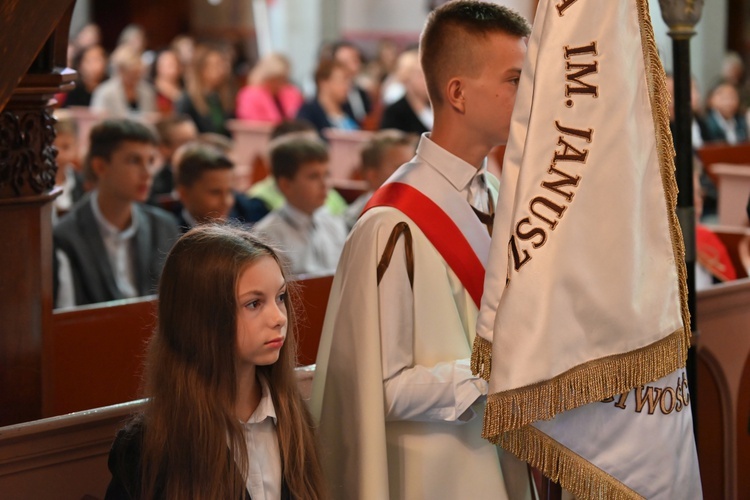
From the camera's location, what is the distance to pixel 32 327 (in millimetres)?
2656

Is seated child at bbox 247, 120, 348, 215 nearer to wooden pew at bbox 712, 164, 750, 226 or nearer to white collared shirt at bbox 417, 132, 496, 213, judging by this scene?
wooden pew at bbox 712, 164, 750, 226

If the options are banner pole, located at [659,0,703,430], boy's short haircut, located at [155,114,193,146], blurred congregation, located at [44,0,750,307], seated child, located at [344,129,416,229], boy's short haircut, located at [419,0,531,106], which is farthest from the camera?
boy's short haircut, located at [155,114,193,146]

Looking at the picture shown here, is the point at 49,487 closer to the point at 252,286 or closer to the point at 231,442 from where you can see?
the point at 231,442

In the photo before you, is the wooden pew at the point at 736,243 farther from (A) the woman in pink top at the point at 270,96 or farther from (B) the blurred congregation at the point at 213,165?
(A) the woman in pink top at the point at 270,96

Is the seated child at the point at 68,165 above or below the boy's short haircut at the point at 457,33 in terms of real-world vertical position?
below

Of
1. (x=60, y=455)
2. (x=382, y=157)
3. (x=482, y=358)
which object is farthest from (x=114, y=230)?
(x=482, y=358)

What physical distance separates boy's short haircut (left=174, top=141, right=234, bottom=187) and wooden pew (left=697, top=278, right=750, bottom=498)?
2585mm

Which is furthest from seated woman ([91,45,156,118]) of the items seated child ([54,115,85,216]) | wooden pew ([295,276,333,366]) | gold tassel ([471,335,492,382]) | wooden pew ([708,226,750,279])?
gold tassel ([471,335,492,382])

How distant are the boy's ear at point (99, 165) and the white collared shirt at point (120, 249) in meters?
0.09

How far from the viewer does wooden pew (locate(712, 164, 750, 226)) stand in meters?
7.32

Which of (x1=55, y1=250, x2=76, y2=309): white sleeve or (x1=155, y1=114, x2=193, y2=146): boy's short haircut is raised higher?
(x1=155, y1=114, x2=193, y2=146): boy's short haircut

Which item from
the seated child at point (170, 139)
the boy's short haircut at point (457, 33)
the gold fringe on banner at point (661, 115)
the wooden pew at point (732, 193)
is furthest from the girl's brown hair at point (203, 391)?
the wooden pew at point (732, 193)

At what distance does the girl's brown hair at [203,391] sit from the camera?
2.12 meters

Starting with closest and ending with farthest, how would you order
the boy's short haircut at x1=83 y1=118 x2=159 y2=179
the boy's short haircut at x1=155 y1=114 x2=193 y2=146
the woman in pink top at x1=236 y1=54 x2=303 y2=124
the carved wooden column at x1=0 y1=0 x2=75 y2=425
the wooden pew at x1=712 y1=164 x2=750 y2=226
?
1. the carved wooden column at x1=0 y1=0 x2=75 y2=425
2. the boy's short haircut at x1=83 y1=118 x2=159 y2=179
3. the wooden pew at x1=712 y1=164 x2=750 y2=226
4. the boy's short haircut at x1=155 y1=114 x2=193 y2=146
5. the woman in pink top at x1=236 y1=54 x2=303 y2=124
